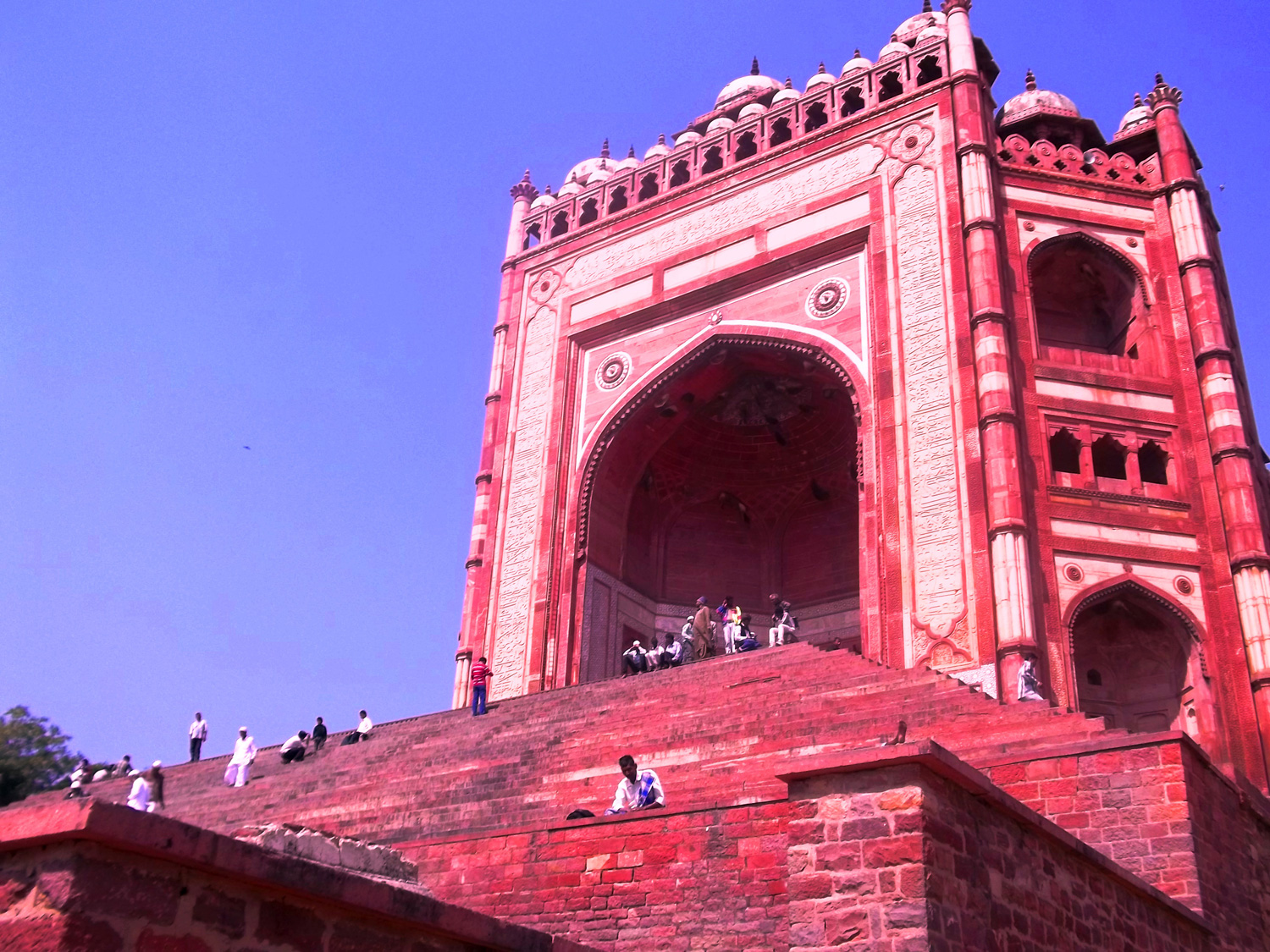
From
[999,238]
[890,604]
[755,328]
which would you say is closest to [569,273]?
[755,328]

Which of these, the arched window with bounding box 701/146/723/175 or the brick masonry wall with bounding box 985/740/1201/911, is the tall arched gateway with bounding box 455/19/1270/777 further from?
the brick masonry wall with bounding box 985/740/1201/911

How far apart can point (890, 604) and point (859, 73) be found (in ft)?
30.4

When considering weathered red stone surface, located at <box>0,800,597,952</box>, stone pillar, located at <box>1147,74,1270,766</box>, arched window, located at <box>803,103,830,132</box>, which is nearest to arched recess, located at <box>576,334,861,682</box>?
arched window, located at <box>803,103,830,132</box>

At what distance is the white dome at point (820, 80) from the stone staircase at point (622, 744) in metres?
10.8

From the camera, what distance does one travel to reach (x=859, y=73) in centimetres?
2039

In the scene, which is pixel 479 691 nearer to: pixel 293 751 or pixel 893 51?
pixel 293 751

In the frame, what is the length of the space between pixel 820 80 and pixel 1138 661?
438 inches

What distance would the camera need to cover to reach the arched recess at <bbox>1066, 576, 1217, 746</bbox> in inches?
601

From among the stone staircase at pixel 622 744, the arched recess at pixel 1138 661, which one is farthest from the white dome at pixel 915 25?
the stone staircase at pixel 622 744

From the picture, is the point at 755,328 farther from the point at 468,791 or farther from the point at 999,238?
the point at 468,791

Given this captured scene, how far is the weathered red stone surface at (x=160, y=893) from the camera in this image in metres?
3.05

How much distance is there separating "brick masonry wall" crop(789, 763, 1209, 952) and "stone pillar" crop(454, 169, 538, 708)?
555 inches

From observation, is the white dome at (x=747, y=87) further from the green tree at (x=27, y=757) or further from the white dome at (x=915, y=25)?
the green tree at (x=27, y=757)

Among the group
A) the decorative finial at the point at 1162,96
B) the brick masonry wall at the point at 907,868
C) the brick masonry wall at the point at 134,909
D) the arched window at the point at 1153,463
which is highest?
the decorative finial at the point at 1162,96
